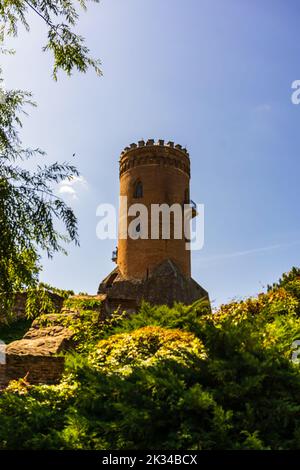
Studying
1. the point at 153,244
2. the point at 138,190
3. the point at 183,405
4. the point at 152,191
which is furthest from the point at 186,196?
the point at 183,405

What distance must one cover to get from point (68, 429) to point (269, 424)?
5.96 ft

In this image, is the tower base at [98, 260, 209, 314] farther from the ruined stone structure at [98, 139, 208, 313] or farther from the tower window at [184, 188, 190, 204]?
the tower window at [184, 188, 190, 204]

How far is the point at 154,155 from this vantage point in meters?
33.7

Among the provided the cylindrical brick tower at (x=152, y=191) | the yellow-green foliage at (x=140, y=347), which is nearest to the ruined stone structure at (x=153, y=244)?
the cylindrical brick tower at (x=152, y=191)

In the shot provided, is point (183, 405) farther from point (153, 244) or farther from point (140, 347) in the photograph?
point (153, 244)

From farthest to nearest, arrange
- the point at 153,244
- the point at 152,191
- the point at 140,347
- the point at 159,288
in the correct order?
the point at 152,191, the point at 153,244, the point at 159,288, the point at 140,347

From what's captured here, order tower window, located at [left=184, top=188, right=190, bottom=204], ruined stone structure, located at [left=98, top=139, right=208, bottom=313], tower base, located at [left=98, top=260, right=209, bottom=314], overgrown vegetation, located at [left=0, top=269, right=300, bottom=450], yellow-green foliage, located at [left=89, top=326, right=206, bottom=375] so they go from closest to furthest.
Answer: overgrown vegetation, located at [left=0, top=269, right=300, bottom=450]
yellow-green foliage, located at [left=89, top=326, right=206, bottom=375]
tower base, located at [left=98, top=260, right=209, bottom=314]
ruined stone structure, located at [left=98, top=139, right=208, bottom=313]
tower window, located at [left=184, top=188, right=190, bottom=204]

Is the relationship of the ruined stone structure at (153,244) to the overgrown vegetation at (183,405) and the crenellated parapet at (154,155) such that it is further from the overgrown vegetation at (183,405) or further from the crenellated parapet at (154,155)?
the overgrown vegetation at (183,405)

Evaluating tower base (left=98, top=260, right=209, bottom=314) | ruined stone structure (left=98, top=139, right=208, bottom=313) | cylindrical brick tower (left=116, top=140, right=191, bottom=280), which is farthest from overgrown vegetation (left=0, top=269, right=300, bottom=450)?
cylindrical brick tower (left=116, top=140, right=191, bottom=280)

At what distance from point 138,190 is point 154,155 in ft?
9.49

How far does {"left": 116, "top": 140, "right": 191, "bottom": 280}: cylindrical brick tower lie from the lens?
3189 cm

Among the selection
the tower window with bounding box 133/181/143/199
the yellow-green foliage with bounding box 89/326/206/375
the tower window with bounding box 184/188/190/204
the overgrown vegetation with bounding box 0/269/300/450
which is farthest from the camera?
the tower window with bounding box 184/188/190/204

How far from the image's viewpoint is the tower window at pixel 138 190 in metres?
33.2

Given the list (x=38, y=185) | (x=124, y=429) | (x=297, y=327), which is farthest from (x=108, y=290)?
(x=124, y=429)
